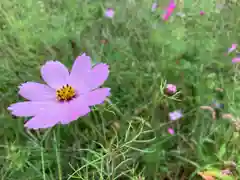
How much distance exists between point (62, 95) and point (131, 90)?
227 millimetres

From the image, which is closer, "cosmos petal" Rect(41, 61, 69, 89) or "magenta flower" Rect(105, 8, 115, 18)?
"cosmos petal" Rect(41, 61, 69, 89)

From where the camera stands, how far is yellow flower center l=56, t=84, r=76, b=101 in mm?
450

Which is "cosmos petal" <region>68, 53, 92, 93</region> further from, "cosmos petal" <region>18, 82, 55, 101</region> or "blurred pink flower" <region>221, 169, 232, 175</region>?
"blurred pink flower" <region>221, 169, 232, 175</region>

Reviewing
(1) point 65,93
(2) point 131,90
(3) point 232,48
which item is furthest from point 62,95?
(3) point 232,48

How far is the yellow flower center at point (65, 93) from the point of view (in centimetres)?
45

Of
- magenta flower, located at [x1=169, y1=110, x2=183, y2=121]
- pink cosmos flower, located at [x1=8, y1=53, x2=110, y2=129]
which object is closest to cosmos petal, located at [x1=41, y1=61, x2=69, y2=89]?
pink cosmos flower, located at [x1=8, y1=53, x2=110, y2=129]

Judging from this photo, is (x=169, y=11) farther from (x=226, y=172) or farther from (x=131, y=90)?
(x=226, y=172)

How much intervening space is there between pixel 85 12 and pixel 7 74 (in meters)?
0.30

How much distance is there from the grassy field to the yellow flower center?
0.19ft

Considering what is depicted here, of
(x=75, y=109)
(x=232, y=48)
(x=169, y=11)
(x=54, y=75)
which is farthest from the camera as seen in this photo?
(x=169, y=11)

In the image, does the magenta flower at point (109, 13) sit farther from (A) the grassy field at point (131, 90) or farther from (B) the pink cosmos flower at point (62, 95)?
(B) the pink cosmos flower at point (62, 95)

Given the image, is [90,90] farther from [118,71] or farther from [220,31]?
[220,31]

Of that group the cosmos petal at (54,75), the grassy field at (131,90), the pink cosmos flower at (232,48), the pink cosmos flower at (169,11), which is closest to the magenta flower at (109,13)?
the grassy field at (131,90)

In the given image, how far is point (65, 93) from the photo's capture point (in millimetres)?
457
